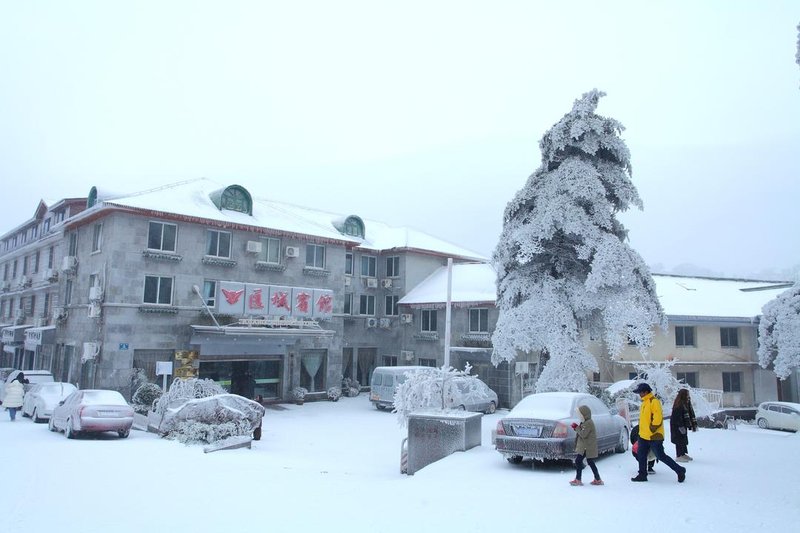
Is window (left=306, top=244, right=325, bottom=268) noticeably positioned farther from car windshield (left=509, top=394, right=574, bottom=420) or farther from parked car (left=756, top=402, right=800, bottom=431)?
parked car (left=756, top=402, right=800, bottom=431)

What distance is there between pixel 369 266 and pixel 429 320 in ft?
18.0

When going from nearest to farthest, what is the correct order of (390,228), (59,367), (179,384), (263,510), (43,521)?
(43,521) → (263,510) → (179,384) → (59,367) → (390,228)

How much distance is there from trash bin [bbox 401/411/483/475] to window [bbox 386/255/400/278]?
2432 centimetres

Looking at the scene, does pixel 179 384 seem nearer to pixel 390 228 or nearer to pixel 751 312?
pixel 390 228

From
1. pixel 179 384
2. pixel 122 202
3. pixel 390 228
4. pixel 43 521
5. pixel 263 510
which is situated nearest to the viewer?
pixel 43 521

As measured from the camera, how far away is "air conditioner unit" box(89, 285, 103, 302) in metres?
25.5

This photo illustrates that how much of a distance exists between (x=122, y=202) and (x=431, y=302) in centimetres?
1665

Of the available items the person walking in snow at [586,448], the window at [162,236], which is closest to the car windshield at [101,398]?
the window at [162,236]

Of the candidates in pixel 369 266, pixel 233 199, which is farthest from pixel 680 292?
pixel 233 199

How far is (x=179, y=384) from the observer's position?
21.0m

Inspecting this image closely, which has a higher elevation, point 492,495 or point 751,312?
point 751,312

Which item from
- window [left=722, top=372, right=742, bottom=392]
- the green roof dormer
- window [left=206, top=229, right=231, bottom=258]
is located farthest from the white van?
window [left=722, top=372, right=742, bottom=392]

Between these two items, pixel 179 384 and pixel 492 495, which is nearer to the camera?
pixel 492 495

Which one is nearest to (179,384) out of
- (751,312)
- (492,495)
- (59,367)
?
(59,367)
